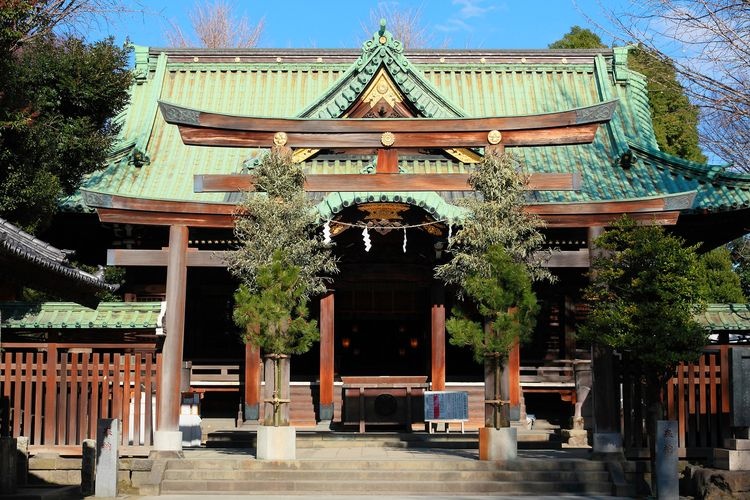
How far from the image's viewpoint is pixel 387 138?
62.3 ft

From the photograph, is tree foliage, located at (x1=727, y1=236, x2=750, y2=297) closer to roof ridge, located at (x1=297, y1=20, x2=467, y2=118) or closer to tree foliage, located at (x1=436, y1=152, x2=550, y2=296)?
roof ridge, located at (x1=297, y1=20, x2=467, y2=118)

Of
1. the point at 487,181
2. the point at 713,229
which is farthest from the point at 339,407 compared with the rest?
the point at 713,229

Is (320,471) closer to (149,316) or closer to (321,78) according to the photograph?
(149,316)

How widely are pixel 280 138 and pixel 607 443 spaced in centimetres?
789

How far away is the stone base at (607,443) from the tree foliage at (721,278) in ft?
54.3

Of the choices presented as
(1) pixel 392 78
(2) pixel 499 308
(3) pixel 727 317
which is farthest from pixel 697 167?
(2) pixel 499 308

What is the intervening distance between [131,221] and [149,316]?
1.83 meters

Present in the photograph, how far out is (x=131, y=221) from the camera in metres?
19.2

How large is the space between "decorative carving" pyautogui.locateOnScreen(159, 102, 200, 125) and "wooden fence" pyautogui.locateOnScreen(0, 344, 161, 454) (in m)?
4.18

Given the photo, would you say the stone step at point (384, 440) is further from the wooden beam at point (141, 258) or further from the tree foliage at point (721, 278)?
the tree foliage at point (721, 278)

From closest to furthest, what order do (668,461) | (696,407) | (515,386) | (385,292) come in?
1. (668,461)
2. (696,407)
3. (515,386)
4. (385,292)

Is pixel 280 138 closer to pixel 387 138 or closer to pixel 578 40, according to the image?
pixel 387 138

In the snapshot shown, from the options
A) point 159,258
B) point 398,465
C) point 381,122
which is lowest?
point 398,465

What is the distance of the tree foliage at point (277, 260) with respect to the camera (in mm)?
17359
